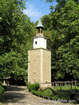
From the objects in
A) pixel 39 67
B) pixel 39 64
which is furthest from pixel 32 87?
pixel 39 64

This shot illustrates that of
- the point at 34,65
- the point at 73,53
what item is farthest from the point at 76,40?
the point at 34,65

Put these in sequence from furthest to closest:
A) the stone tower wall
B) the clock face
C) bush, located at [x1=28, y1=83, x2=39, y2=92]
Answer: the clock face, the stone tower wall, bush, located at [x1=28, y1=83, x2=39, y2=92]

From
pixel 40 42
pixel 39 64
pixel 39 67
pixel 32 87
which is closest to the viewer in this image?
pixel 32 87

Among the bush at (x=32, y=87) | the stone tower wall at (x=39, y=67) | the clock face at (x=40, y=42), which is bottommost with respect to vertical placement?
the bush at (x=32, y=87)

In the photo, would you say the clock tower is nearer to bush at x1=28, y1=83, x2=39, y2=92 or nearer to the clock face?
the clock face

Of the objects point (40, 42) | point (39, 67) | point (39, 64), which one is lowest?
point (39, 67)

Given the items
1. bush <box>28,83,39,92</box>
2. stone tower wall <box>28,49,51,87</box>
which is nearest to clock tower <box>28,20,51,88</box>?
stone tower wall <box>28,49,51,87</box>

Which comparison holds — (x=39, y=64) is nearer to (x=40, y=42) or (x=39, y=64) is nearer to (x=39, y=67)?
(x=39, y=67)

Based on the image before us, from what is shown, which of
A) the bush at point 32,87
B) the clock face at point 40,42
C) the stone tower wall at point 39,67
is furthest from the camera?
the clock face at point 40,42

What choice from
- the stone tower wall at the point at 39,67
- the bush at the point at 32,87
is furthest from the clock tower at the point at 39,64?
the bush at the point at 32,87

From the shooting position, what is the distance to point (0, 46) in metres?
10.1

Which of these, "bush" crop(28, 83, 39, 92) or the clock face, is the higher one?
the clock face

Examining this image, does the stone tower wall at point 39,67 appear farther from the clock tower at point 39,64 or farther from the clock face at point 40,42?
the clock face at point 40,42

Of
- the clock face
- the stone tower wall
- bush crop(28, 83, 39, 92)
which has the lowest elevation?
bush crop(28, 83, 39, 92)
